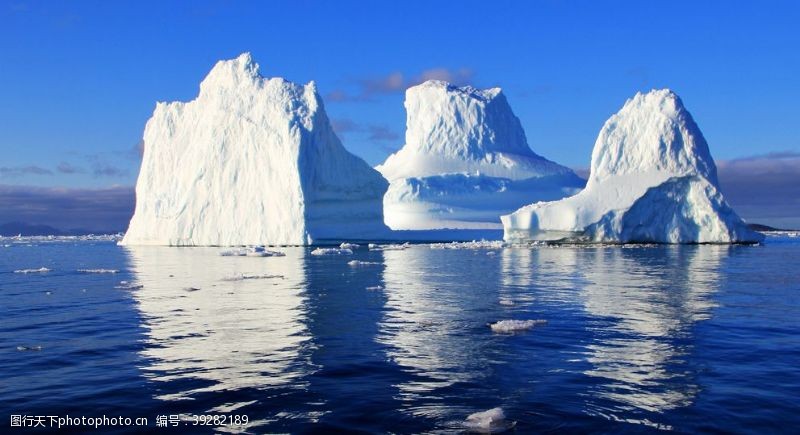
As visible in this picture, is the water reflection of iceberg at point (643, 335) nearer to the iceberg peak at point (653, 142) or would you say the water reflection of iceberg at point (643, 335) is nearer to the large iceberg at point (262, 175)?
the iceberg peak at point (653, 142)

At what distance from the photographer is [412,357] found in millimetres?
8797

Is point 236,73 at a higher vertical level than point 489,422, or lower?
higher

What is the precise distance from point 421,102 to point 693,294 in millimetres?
75440

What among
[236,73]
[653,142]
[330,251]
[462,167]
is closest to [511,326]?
[330,251]

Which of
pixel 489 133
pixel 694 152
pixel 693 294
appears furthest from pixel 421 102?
pixel 693 294

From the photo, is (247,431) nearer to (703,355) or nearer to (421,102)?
(703,355)

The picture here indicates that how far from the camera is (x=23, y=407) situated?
6.58 meters

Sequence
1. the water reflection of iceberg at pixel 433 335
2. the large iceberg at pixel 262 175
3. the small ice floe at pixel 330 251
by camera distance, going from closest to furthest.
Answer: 1. the water reflection of iceberg at pixel 433 335
2. the small ice floe at pixel 330 251
3. the large iceberg at pixel 262 175

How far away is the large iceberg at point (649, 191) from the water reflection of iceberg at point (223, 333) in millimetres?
26038

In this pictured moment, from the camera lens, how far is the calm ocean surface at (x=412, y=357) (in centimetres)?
634

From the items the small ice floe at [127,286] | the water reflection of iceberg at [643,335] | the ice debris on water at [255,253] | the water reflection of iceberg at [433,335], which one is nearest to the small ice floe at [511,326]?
the water reflection of iceberg at [433,335]

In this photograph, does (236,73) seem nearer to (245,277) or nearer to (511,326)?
(245,277)

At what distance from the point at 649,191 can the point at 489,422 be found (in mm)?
38366

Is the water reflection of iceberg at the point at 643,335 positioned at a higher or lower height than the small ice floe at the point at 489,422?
higher
